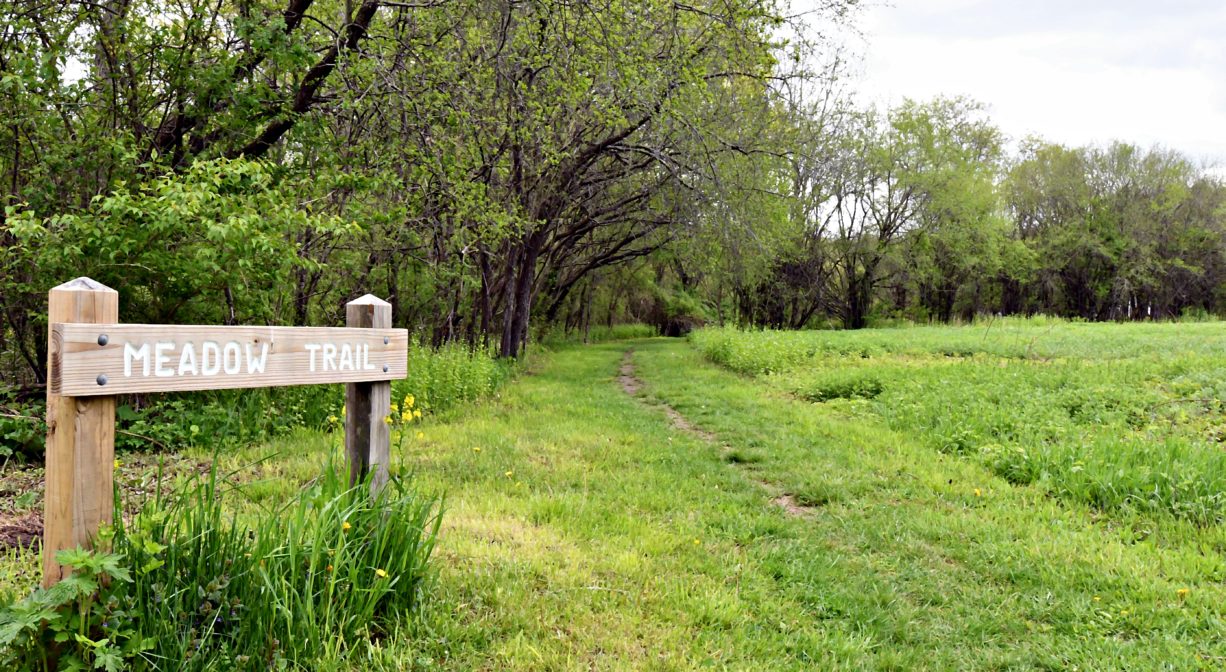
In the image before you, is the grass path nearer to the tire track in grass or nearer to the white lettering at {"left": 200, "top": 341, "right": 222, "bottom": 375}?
the tire track in grass

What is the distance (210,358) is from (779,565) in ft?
10.4

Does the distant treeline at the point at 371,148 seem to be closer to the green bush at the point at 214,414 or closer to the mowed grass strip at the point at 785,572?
the green bush at the point at 214,414

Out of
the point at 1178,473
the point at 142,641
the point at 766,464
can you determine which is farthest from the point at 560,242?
the point at 142,641

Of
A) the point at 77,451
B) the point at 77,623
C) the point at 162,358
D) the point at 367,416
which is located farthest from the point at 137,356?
the point at 367,416

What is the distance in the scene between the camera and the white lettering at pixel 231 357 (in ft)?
7.29

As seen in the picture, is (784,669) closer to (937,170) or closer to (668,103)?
(668,103)

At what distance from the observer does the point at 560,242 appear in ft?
66.0

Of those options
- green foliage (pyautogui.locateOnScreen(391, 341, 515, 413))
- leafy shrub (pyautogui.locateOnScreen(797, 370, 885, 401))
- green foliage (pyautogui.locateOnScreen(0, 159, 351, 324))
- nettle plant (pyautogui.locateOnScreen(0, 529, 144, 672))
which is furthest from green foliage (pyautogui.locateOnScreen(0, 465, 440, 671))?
leafy shrub (pyautogui.locateOnScreen(797, 370, 885, 401))

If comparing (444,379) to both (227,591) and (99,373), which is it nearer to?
(227,591)

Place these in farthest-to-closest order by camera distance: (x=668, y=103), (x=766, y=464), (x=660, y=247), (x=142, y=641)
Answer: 1. (x=660, y=247)
2. (x=668, y=103)
3. (x=766, y=464)
4. (x=142, y=641)

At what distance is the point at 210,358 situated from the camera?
2.18 metres

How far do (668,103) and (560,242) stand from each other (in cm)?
1168

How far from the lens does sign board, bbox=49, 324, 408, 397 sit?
6.13 ft

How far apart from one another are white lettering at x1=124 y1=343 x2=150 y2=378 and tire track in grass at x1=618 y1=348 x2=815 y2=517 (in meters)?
4.19
